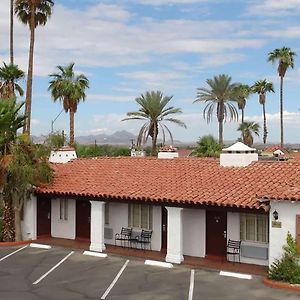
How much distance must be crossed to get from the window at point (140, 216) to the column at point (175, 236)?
2.32 m

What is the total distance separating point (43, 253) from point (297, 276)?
10.5m

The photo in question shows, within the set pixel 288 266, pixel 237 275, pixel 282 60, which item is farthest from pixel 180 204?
pixel 282 60

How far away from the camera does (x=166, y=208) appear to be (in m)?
20.5

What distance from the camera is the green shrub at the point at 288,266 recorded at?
54.3ft

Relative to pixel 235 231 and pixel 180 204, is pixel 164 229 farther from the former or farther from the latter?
pixel 235 231

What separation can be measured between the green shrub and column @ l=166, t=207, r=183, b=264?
3.95 meters

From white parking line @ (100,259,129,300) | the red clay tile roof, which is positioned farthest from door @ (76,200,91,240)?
white parking line @ (100,259,129,300)

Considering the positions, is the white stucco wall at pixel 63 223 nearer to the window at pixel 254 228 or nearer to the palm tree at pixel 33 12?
the window at pixel 254 228

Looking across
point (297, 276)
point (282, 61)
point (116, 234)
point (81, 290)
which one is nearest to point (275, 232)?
point (297, 276)

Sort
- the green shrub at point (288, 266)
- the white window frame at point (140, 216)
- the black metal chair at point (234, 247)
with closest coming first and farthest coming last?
the green shrub at point (288, 266)
the black metal chair at point (234, 247)
the white window frame at point (140, 216)

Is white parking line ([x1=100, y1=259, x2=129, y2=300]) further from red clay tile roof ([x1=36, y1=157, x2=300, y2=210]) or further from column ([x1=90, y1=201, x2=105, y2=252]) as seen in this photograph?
red clay tile roof ([x1=36, y1=157, x2=300, y2=210])

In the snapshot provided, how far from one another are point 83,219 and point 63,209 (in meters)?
1.32

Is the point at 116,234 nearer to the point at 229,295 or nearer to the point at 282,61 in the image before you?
the point at 229,295

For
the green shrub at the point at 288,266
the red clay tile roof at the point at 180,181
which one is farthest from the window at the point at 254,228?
the green shrub at the point at 288,266
